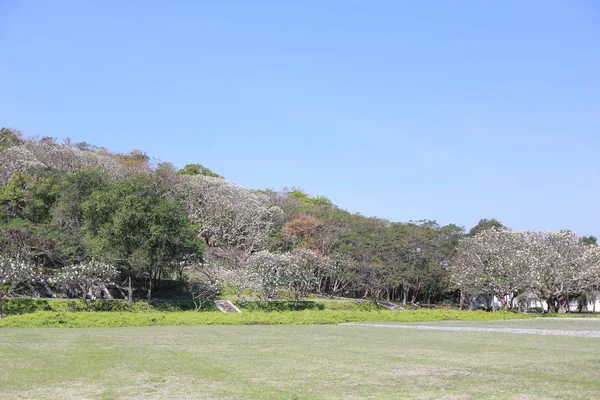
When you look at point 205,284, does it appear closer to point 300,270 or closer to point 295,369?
point 300,270

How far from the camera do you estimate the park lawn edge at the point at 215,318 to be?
2830 cm

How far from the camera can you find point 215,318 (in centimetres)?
3244

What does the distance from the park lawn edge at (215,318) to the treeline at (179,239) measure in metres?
5.68

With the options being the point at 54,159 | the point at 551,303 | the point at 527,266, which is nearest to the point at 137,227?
the point at 54,159

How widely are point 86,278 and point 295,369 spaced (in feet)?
88.5

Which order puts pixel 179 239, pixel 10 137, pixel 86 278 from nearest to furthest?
1. pixel 86 278
2. pixel 179 239
3. pixel 10 137

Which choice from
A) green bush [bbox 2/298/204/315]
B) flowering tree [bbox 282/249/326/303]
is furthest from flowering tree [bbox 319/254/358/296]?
green bush [bbox 2/298/204/315]

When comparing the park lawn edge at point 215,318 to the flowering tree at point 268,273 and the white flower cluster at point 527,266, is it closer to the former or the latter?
the white flower cluster at point 527,266

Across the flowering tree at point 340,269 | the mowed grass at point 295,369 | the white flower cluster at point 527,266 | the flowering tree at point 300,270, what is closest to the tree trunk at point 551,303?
the white flower cluster at point 527,266

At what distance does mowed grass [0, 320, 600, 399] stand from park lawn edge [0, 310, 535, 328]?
26.2 ft

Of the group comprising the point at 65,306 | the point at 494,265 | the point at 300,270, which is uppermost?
the point at 494,265

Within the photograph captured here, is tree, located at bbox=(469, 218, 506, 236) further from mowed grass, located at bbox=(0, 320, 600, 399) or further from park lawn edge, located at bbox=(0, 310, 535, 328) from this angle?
mowed grass, located at bbox=(0, 320, 600, 399)

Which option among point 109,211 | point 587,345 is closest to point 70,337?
point 587,345

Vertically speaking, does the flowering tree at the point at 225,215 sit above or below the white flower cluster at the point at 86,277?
above
